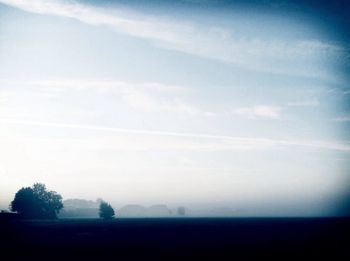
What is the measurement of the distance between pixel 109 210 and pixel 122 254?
109890mm

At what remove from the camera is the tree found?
101562 millimetres

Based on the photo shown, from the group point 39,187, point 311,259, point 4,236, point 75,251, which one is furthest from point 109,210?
point 311,259

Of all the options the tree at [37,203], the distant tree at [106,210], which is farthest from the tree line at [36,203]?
the distant tree at [106,210]

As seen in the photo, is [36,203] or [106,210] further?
[106,210]

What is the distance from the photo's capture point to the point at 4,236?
4394 centimetres

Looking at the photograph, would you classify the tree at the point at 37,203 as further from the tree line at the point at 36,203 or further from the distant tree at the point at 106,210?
the distant tree at the point at 106,210

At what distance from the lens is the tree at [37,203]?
102 meters

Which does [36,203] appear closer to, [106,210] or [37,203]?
[37,203]

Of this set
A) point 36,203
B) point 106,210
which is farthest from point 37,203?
point 106,210

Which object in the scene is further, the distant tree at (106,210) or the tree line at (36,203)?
the distant tree at (106,210)

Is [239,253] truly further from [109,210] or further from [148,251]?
[109,210]

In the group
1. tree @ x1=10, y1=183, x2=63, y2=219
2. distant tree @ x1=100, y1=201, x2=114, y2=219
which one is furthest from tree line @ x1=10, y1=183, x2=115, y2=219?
distant tree @ x1=100, y1=201, x2=114, y2=219

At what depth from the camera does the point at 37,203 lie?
10488 cm

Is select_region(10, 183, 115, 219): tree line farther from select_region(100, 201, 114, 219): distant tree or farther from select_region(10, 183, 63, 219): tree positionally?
select_region(100, 201, 114, 219): distant tree
